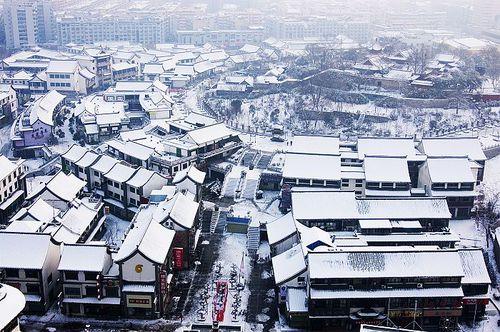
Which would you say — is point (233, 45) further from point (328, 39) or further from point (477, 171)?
point (477, 171)

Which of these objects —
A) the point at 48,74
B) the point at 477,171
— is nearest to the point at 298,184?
the point at 477,171

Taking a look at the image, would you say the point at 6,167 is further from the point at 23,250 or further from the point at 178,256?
the point at 178,256

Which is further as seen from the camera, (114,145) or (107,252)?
(114,145)

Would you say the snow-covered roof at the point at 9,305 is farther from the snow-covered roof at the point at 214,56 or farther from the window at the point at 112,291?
the snow-covered roof at the point at 214,56

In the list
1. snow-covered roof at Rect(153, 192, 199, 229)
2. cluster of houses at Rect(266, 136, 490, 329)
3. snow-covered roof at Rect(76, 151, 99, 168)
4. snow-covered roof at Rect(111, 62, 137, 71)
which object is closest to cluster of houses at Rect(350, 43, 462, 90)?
cluster of houses at Rect(266, 136, 490, 329)

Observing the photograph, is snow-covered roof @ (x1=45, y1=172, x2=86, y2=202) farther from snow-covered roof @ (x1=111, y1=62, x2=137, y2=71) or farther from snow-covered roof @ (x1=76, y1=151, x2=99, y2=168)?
snow-covered roof @ (x1=111, y1=62, x2=137, y2=71)

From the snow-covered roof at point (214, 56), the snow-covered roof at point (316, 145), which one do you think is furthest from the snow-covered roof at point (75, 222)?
the snow-covered roof at point (214, 56)
